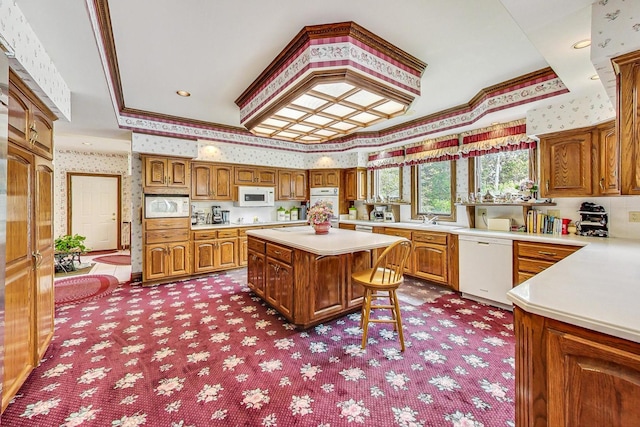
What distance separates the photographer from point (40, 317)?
2174 millimetres

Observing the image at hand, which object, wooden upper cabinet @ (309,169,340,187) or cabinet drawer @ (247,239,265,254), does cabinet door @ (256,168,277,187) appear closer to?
wooden upper cabinet @ (309,169,340,187)

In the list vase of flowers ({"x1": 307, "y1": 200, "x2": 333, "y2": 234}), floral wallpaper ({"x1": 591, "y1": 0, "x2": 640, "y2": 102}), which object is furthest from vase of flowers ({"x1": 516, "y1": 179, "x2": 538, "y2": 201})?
vase of flowers ({"x1": 307, "y1": 200, "x2": 333, "y2": 234})

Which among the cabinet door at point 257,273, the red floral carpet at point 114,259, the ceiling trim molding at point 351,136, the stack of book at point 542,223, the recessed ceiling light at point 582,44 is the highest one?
the ceiling trim molding at point 351,136

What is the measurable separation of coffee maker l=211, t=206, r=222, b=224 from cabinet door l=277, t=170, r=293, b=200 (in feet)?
4.22

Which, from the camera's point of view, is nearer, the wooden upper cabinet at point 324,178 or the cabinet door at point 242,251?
the cabinet door at point 242,251

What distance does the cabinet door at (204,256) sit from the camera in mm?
4594

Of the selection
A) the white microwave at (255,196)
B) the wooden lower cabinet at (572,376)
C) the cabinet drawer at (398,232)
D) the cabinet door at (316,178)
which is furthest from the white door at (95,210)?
the wooden lower cabinet at (572,376)

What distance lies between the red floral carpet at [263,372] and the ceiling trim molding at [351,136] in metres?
2.44

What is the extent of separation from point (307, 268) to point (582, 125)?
321 centimetres

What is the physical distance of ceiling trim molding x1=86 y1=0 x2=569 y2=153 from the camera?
2318 mm

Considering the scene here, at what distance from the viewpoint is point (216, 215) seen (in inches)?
207

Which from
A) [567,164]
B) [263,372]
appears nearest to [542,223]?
[567,164]

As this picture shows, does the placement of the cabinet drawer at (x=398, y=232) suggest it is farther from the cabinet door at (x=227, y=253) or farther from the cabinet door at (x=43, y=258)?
the cabinet door at (x=43, y=258)

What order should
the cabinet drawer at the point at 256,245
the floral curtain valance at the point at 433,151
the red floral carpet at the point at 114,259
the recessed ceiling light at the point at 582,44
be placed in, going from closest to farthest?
the recessed ceiling light at the point at 582,44, the cabinet drawer at the point at 256,245, the floral curtain valance at the point at 433,151, the red floral carpet at the point at 114,259
